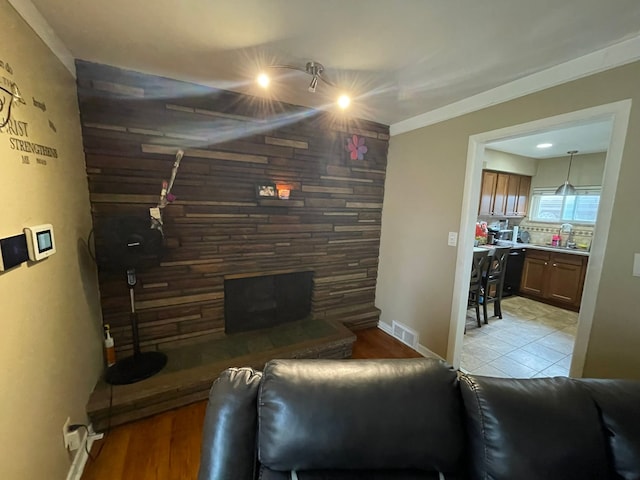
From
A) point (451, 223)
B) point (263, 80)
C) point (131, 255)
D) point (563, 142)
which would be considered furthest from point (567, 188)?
point (131, 255)

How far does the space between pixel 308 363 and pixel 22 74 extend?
1635 millimetres

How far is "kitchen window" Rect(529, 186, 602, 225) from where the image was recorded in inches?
168

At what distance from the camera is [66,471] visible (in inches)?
53.0

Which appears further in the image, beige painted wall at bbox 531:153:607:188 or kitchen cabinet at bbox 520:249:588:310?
beige painted wall at bbox 531:153:607:188

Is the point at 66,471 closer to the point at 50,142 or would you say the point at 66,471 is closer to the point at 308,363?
the point at 308,363

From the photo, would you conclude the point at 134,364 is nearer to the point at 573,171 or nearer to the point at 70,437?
the point at 70,437

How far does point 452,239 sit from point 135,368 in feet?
8.83

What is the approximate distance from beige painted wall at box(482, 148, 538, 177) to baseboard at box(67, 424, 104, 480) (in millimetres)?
5113

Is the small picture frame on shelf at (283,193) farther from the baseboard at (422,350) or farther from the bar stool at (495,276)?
the bar stool at (495,276)

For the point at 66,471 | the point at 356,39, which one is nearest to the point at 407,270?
the point at 356,39

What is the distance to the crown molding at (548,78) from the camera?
4.70 ft

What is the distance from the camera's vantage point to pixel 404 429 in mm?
793

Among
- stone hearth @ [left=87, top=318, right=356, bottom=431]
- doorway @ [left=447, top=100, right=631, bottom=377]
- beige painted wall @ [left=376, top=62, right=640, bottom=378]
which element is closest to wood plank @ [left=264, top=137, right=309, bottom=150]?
beige painted wall @ [left=376, top=62, right=640, bottom=378]

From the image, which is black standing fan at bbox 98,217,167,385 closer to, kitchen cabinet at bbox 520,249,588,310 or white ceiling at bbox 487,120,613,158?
white ceiling at bbox 487,120,613,158
